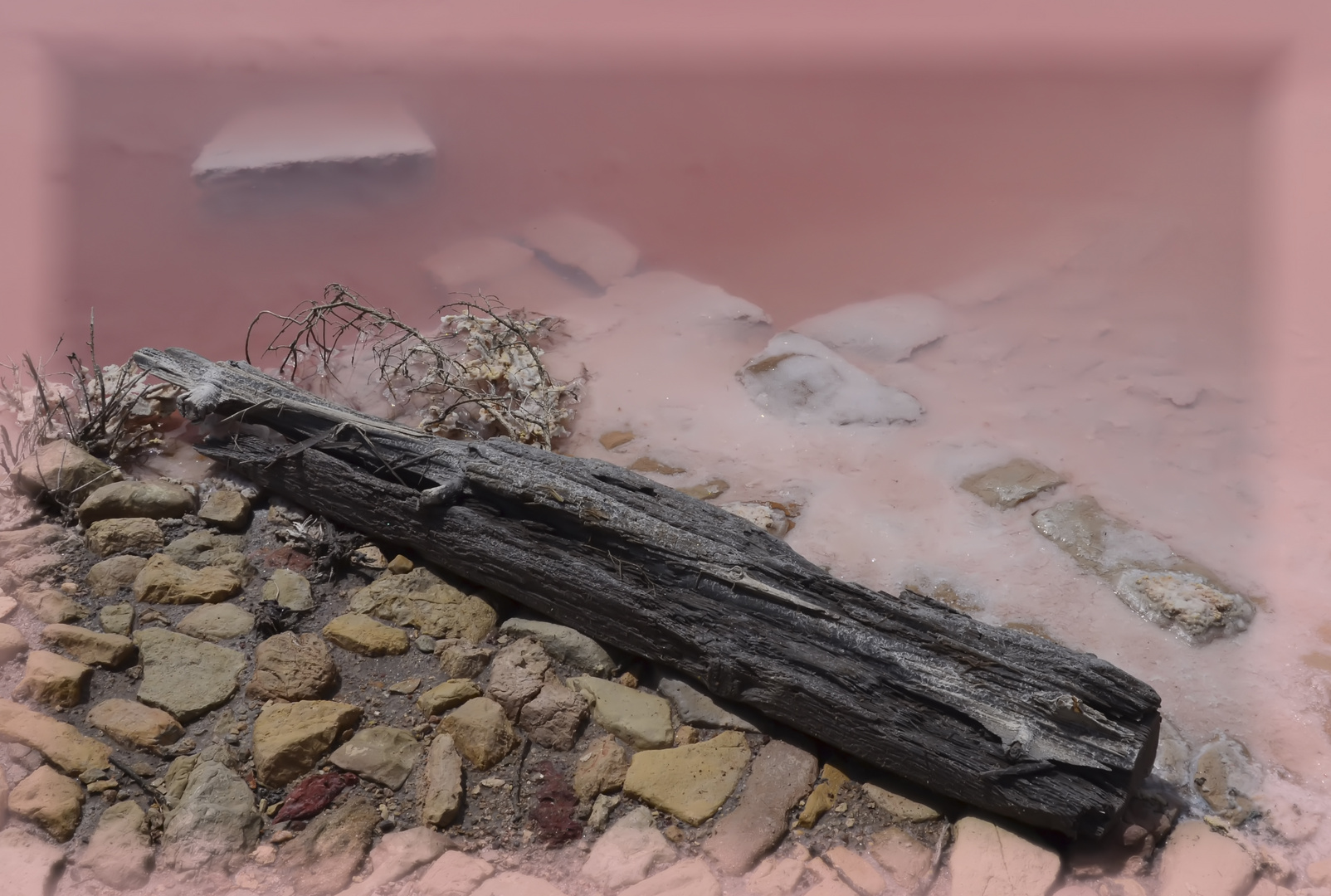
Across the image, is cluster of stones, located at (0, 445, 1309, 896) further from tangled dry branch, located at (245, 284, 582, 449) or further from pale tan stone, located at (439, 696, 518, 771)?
tangled dry branch, located at (245, 284, 582, 449)

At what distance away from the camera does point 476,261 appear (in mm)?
4309

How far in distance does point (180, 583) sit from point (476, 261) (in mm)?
2148

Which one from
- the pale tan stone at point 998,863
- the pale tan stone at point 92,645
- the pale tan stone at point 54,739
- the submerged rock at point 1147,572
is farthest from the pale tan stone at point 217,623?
the submerged rock at point 1147,572

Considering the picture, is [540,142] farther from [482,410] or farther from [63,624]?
[63,624]

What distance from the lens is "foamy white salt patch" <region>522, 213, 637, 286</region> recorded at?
4.32 m

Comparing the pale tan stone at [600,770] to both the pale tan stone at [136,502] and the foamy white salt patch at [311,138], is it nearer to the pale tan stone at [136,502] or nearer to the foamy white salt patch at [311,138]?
the pale tan stone at [136,502]

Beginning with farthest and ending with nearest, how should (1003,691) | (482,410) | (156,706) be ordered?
(482,410) < (156,706) < (1003,691)

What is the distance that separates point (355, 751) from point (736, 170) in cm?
345

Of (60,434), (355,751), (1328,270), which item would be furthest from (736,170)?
(355,751)

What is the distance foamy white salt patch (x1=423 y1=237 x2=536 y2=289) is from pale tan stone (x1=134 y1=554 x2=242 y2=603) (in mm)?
1906

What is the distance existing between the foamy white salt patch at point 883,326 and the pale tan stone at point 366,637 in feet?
7.14

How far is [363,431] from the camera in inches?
109

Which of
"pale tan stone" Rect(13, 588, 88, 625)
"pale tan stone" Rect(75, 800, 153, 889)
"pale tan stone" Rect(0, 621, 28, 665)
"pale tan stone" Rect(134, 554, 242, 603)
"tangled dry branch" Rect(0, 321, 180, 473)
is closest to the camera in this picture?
"pale tan stone" Rect(75, 800, 153, 889)

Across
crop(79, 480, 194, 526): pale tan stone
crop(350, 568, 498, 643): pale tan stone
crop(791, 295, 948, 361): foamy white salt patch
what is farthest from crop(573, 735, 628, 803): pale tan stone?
crop(791, 295, 948, 361): foamy white salt patch
